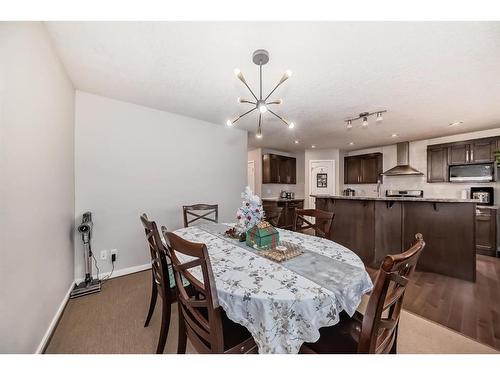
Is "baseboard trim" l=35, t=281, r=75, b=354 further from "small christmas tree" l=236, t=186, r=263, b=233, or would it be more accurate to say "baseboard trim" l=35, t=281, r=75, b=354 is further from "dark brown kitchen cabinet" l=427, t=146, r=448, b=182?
"dark brown kitchen cabinet" l=427, t=146, r=448, b=182

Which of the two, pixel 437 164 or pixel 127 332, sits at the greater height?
pixel 437 164

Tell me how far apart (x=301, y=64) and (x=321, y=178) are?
4.71m

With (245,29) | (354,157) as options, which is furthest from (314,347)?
(354,157)

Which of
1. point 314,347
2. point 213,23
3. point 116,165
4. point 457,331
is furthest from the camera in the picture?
point 116,165

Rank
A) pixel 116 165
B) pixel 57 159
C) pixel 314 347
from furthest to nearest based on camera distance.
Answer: pixel 116 165
pixel 57 159
pixel 314 347

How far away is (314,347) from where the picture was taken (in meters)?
0.92

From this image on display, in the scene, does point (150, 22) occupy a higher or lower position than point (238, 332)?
higher

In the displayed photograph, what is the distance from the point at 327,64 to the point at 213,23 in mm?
1110

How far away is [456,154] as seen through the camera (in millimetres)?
4090

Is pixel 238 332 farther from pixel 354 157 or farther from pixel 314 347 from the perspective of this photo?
pixel 354 157

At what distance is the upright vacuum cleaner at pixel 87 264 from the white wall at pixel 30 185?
0.76ft

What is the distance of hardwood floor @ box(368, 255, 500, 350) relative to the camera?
1669 millimetres

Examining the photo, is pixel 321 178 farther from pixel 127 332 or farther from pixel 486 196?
pixel 127 332

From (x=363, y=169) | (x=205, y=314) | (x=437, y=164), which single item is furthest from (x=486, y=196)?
(x=205, y=314)
